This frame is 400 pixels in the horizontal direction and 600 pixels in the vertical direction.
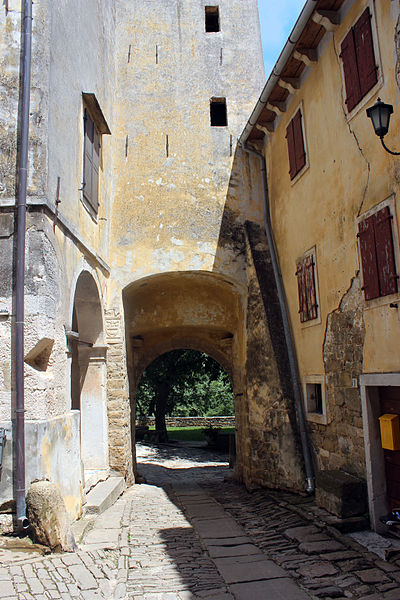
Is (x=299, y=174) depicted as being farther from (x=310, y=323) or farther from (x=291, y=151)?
(x=310, y=323)

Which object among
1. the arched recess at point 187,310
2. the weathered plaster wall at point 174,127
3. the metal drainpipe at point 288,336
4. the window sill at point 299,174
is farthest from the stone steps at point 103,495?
the window sill at point 299,174

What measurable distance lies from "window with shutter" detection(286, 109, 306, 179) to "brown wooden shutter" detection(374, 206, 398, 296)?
2731 mm

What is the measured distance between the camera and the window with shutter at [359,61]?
6164 millimetres

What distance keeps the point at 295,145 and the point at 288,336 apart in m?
3.30

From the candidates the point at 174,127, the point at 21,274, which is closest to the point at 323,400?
the point at 21,274

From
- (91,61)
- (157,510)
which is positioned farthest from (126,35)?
(157,510)

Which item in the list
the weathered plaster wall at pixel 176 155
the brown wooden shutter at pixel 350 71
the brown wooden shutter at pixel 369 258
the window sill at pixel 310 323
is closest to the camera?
the brown wooden shutter at pixel 369 258

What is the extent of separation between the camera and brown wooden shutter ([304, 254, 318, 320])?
8.04 meters

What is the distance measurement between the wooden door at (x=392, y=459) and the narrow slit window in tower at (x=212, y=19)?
9.85 meters

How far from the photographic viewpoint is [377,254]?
6.04 metres

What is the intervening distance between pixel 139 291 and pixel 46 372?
559cm

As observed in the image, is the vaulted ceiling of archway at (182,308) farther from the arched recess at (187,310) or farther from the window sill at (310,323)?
the window sill at (310,323)

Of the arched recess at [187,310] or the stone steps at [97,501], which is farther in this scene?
the arched recess at [187,310]

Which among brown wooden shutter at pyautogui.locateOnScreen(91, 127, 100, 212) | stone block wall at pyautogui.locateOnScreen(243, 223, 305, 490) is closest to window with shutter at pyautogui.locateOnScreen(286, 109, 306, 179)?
stone block wall at pyautogui.locateOnScreen(243, 223, 305, 490)
